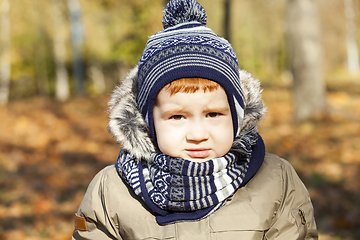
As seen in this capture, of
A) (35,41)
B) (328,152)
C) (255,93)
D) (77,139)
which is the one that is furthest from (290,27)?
(35,41)

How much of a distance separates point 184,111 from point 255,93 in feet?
1.72

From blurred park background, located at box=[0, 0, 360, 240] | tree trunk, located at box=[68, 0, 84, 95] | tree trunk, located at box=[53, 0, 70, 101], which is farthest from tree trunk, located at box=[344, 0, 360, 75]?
tree trunk, located at box=[53, 0, 70, 101]

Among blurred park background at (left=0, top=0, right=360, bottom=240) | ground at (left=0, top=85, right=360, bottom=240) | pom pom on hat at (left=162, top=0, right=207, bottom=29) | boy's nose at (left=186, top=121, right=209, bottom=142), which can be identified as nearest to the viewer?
boy's nose at (left=186, top=121, right=209, bottom=142)

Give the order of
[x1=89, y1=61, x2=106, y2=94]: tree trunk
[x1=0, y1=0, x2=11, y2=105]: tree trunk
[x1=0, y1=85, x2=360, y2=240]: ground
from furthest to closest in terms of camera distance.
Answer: [x1=89, y1=61, x2=106, y2=94]: tree trunk, [x1=0, y1=0, x2=11, y2=105]: tree trunk, [x1=0, y1=85, x2=360, y2=240]: ground

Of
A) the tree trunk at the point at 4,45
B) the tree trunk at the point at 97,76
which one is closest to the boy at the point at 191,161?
the tree trunk at the point at 4,45

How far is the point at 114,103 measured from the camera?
6.89 ft

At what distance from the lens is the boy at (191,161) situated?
5.85 feet

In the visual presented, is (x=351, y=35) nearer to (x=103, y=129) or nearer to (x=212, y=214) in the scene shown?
(x=103, y=129)

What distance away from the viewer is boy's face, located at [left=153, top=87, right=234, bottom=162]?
176cm

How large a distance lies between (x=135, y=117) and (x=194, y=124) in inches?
16.7

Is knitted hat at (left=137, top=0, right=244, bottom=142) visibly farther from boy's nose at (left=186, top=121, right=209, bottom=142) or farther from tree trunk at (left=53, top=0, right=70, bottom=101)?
tree trunk at (left=53, top=0, right=70, bottom=101)

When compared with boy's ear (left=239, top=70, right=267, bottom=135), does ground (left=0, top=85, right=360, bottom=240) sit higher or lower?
lower

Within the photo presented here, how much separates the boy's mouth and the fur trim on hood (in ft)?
0.87

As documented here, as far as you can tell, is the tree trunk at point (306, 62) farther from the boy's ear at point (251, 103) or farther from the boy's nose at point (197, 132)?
the boy's nose at point (197, 132)
